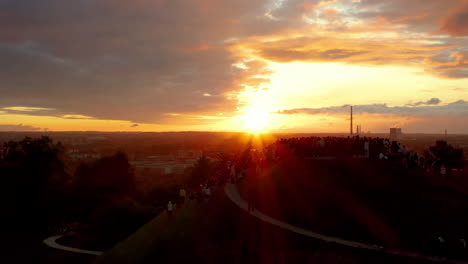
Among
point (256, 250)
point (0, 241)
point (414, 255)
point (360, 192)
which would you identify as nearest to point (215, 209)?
point (256, 250)

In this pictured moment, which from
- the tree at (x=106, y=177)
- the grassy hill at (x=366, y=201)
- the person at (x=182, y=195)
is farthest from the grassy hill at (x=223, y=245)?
the tree at (x=106, y=177)

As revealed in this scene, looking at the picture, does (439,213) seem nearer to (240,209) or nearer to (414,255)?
(414,255)

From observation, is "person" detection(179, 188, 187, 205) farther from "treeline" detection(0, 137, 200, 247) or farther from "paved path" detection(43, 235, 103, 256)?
"treeline" detection(0, 137, 200, 247)

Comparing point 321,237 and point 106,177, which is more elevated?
point 321,237

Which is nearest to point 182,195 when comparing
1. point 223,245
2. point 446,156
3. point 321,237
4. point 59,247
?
point 223,245

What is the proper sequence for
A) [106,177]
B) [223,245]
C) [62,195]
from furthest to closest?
[106,177]
[62,195]
[223,245]

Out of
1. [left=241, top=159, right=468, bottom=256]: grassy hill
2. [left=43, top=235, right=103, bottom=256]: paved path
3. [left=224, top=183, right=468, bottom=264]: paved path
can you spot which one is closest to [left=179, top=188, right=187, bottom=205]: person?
[left=224, top=183, right=468, bottom=264]: paved path

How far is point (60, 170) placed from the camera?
60906mm

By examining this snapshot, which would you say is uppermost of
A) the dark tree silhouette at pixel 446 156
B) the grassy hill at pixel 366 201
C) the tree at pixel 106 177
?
the dark tree silhouette at pixel 446 156

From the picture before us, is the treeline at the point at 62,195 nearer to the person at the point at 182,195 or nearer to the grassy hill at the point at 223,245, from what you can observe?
the person at the point at 182,195

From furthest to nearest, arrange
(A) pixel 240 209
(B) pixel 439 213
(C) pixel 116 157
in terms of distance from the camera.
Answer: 1. (C) pixel 116 157
2. (A) pixel 240 209
3. (B) pixel 439 213

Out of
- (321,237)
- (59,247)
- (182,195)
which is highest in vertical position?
(182,195)

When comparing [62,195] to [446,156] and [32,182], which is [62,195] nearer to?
[32,182]

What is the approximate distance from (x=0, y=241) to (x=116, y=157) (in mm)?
27931
